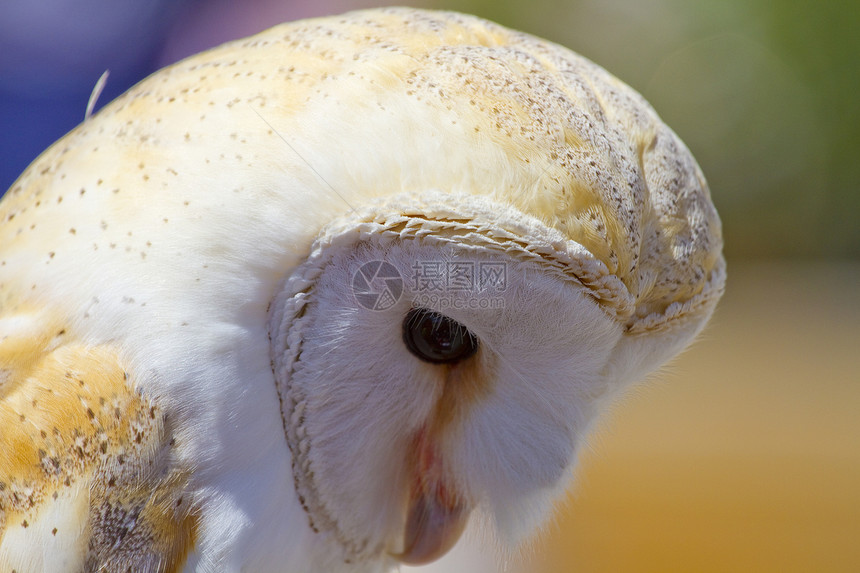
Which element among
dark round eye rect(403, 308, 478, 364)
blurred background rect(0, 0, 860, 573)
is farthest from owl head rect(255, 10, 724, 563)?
blurred background rect(0, 0, 860, 573)

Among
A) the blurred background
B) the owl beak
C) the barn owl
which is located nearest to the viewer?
the barn owl

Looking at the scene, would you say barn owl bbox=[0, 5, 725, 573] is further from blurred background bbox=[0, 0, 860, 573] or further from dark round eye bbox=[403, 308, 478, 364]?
blurred background bbox=[0, 0, 860, 573]

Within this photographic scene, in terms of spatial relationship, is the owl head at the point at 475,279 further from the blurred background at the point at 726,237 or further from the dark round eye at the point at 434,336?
the blurred background at the point at 726,237

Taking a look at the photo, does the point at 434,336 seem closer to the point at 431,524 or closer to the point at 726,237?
the point at 431,524

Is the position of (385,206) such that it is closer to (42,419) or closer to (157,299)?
(157,299)

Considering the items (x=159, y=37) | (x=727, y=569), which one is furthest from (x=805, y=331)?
(x=159, y=37)

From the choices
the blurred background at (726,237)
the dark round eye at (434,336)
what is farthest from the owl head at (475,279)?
the blurred background at (726,237)

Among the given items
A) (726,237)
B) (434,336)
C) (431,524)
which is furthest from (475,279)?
(726,237)
